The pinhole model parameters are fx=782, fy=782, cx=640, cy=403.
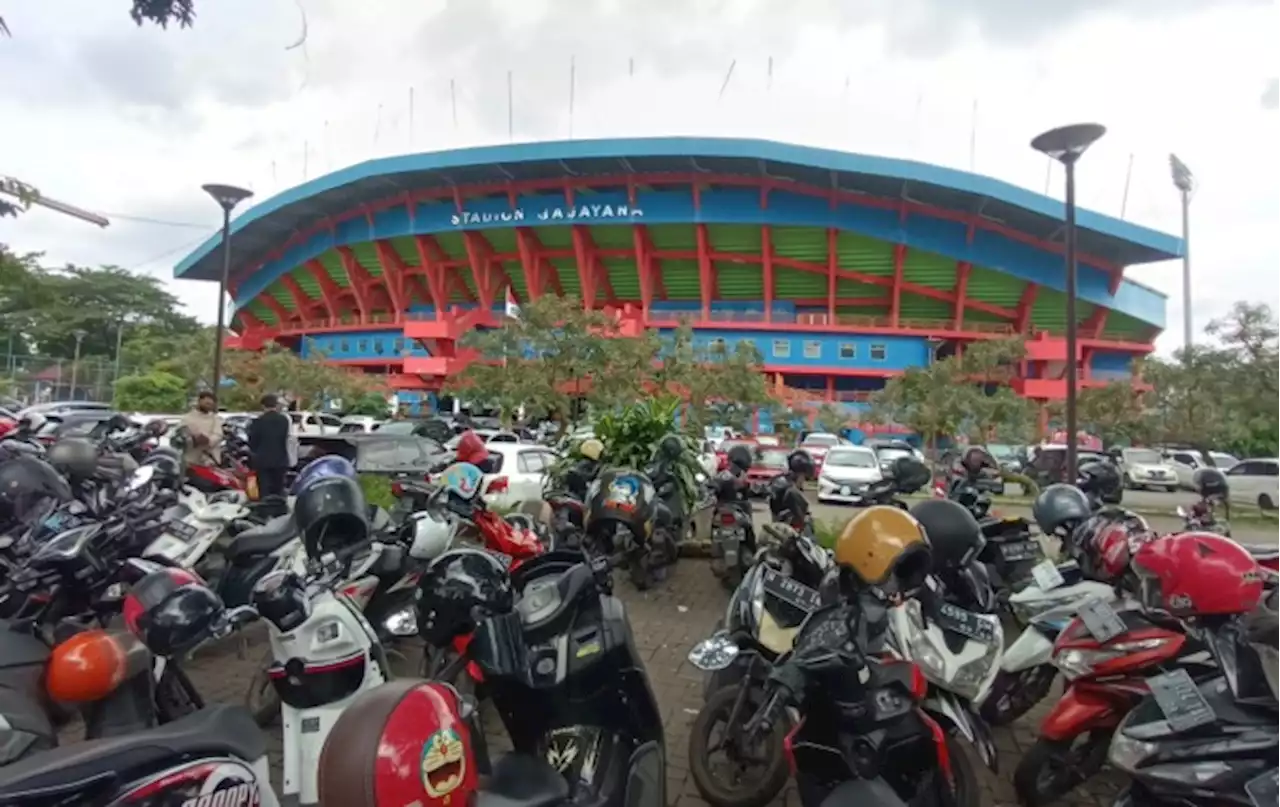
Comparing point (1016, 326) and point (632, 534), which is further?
point (1016, 326)

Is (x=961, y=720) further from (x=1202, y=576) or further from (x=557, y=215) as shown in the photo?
(x=557, y=215)

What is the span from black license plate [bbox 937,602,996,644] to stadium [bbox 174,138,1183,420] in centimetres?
2874

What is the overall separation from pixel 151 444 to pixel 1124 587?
806 centimetres

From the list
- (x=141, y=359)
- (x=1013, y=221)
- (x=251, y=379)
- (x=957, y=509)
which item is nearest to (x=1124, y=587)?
(x=957, y=509)

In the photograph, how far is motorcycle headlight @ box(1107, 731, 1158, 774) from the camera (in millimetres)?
2293

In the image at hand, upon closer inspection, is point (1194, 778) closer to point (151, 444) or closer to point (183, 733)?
point (183, 733)

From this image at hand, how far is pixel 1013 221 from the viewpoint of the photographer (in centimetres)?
3375

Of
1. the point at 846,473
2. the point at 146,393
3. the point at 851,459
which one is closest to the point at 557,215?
the point at 146,393

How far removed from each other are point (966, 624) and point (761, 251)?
3467 centimetres

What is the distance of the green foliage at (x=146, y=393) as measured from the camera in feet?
89.6

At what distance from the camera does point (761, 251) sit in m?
36.4

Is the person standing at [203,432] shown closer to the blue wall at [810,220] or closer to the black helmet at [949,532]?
the black helmet at [949,532]

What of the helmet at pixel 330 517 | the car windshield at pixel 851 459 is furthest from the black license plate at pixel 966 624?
the car windshield at pixel 851 459

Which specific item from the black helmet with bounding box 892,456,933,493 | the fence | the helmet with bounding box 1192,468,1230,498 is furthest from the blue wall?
the black helmet with bounding box 892,456,933,493
